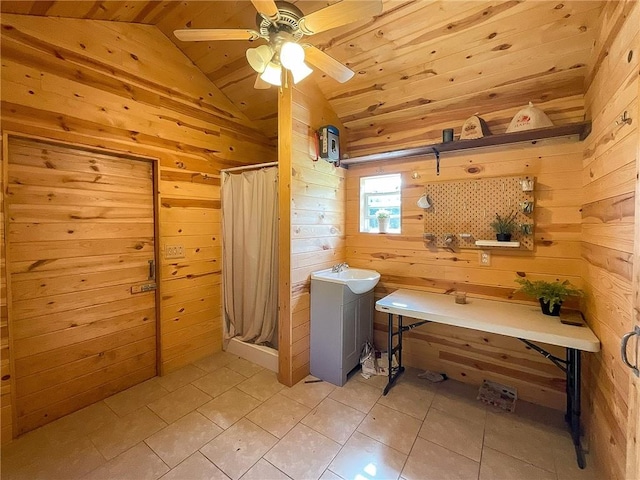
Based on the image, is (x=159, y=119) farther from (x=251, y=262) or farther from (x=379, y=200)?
(x=379, y=200)

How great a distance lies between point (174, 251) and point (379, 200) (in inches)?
82.9

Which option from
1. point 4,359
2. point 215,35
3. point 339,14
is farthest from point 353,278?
point 4,359

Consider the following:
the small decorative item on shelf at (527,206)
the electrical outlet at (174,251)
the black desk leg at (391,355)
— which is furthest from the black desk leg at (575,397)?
the electrical outlet at (174,251)

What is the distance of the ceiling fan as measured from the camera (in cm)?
126

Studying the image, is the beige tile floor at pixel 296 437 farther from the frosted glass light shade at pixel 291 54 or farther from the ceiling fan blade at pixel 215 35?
the ceiling fan blade at pixel 215 35

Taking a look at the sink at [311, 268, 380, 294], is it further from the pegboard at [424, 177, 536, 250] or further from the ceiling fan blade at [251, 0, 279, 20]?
the ceiling fan blade at [251, 0, 279, 20]

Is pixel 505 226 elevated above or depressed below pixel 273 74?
below

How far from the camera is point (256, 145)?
11.0ft

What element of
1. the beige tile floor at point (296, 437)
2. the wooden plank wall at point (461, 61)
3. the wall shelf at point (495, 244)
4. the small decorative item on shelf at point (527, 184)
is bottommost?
the beige tile floor at point (296, 437)

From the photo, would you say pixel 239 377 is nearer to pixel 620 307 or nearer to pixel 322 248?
pixel 322 248

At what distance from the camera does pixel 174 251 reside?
2576mm

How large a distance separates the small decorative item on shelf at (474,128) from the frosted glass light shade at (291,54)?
4.94ft

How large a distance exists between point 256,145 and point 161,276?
1.84 m

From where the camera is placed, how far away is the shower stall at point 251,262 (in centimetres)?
271
